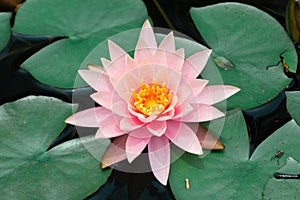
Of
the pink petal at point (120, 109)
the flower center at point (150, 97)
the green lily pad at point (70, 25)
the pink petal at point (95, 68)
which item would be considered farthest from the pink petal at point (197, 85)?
the green lily pad at point (70, 25)

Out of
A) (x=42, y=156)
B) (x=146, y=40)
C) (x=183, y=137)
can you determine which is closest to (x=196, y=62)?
(x=146, y=40)

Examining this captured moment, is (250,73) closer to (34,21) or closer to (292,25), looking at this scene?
(292,25)

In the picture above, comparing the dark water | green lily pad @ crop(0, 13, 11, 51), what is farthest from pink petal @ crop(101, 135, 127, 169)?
green lily pad @ crop(0, 13, 11, 51)

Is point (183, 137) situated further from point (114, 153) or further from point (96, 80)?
point (96, 80)

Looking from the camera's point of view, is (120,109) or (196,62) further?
(196,62)

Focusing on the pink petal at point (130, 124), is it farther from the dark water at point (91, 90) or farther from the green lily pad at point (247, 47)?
the green lily pad at point (247, 47)

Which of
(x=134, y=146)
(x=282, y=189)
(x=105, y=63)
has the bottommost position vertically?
(x=282, y=189)

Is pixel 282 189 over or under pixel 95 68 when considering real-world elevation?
under
